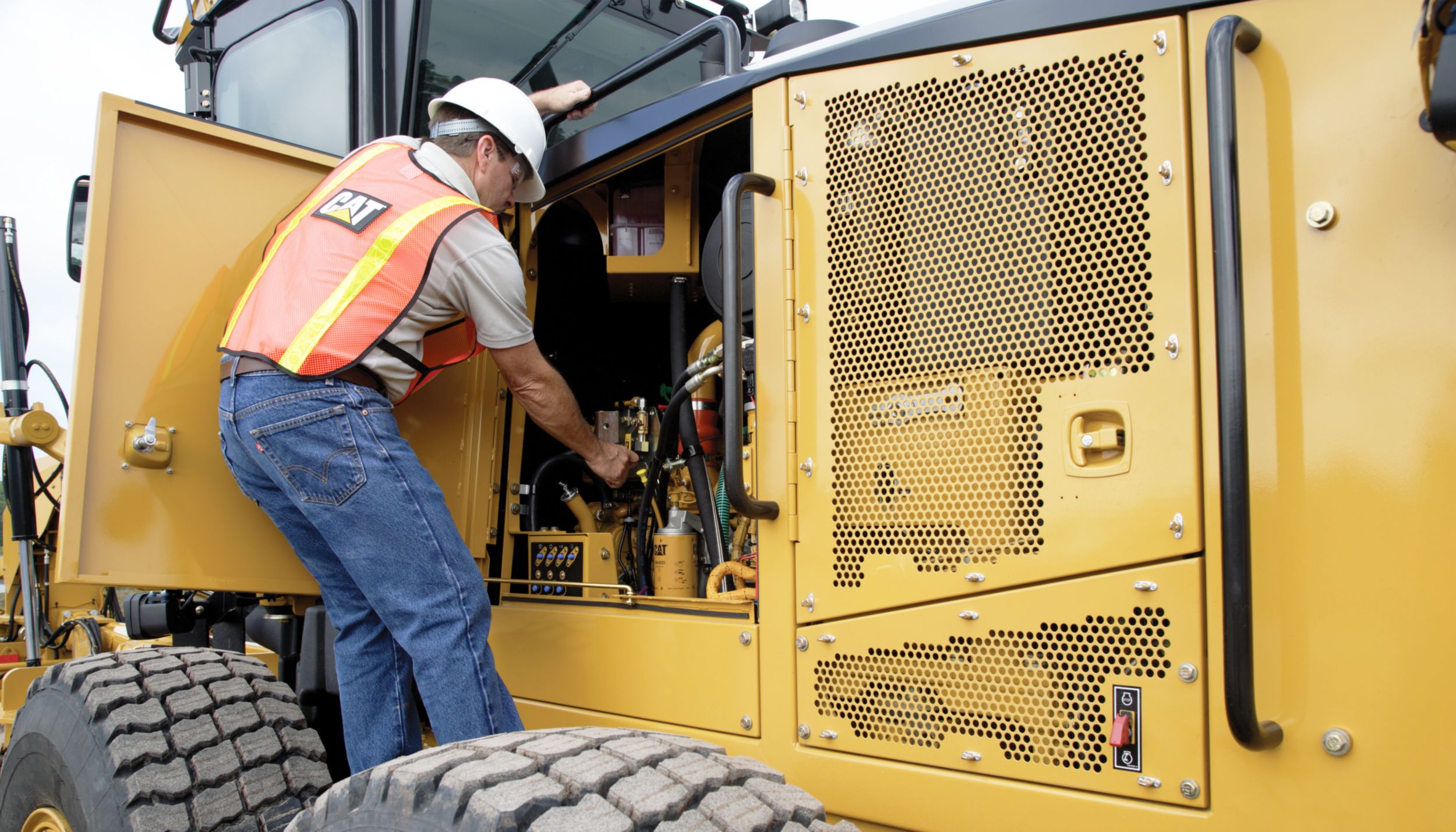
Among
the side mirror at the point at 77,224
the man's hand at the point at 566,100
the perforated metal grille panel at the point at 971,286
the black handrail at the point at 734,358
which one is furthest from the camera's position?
the side mirror at the point at 77,224

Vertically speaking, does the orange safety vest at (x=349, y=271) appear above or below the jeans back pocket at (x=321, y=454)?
above

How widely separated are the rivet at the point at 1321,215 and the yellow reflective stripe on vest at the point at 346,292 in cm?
156

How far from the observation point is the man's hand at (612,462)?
2424 millimetres

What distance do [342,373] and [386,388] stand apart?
0.13 meters

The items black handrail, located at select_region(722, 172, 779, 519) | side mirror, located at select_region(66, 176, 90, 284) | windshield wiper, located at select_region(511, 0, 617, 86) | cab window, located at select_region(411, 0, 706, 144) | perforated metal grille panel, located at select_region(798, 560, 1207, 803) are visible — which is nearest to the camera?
perforated metal grille panel, located at select_region(798, 560, 1207, 803)

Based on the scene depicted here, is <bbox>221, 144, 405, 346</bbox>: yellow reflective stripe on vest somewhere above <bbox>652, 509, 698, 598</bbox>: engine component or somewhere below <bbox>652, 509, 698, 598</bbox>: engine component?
above

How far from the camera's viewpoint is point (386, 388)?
2234 millimetres

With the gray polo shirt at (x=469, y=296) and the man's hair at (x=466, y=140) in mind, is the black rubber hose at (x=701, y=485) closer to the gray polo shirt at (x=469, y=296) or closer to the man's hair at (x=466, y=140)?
the gray polo shirt at (x=469, y=296)

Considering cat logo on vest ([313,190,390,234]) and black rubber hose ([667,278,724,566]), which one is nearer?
cat logo on vest ([313,190,390,234])

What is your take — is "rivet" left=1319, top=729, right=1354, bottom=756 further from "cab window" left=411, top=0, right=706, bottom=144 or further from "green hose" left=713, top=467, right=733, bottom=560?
"cab window" left=411, top=0, right=706, bottom=144

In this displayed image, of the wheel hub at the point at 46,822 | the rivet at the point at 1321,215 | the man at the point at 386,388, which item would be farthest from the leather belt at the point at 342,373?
the rivet at the point at 1321,215

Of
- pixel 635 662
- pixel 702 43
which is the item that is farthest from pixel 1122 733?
pixel 702 43

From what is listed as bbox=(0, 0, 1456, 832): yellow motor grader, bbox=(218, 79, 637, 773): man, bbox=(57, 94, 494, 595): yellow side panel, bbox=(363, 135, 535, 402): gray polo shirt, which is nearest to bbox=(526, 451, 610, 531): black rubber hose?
bbox=(0, 0, 1456, 832): yellow motor grader

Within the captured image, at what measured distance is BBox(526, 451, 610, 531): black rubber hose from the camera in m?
2.73
